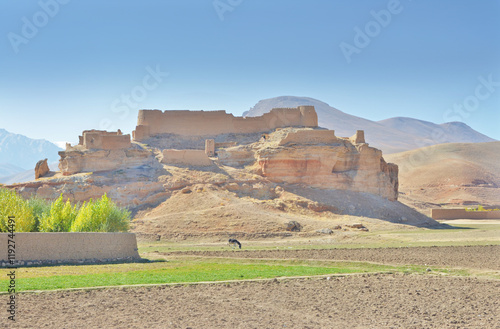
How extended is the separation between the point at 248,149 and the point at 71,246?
90.7ft

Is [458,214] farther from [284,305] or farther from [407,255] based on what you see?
[284,305]

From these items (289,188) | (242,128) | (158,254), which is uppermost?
(242,128)

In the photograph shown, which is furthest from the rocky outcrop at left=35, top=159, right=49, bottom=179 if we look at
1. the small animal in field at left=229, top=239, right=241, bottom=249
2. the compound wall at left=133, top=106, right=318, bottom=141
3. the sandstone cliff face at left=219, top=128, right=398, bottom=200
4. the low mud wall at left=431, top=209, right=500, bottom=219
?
the low mud wall at left=431, top=209, right=500, bottom=219

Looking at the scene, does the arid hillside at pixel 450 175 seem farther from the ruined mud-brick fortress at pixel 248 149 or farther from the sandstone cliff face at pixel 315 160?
the ruined mud-brick fortress at pixel 248 149

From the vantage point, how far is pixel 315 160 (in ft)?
153

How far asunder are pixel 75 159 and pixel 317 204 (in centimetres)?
1809

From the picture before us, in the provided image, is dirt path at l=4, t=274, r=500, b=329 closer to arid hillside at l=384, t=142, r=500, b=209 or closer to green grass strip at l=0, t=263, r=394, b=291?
green grass strip at l=0, t=263, r=394, b=291

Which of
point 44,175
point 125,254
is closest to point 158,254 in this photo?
point 125,254

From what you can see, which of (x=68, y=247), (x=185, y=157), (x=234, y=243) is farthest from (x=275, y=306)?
(x=185, y=157)

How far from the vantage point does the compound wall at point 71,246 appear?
2119cm

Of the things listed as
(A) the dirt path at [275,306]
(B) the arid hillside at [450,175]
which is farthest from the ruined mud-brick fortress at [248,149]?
(B) the arid hillside at [450,175]

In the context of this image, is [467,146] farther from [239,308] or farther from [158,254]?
[239,308]

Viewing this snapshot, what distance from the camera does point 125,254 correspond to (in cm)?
2467

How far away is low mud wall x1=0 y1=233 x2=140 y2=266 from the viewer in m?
21.1
